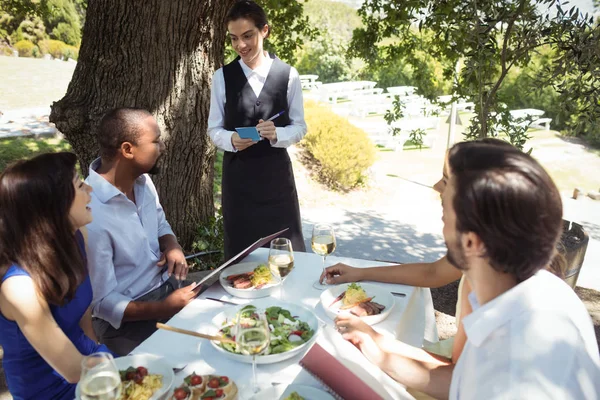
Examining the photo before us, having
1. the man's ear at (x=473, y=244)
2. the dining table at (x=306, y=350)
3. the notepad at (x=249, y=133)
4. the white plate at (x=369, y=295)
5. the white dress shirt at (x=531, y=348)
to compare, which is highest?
the man's ear at (x=473, y=244)

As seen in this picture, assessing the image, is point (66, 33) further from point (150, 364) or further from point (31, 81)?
point (150, 364)

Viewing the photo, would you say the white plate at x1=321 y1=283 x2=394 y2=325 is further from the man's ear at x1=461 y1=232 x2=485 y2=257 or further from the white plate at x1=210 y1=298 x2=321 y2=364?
the man's ear at x1=461 y1=232 x2=485 y2=257

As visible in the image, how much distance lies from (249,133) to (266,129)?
0.40ft

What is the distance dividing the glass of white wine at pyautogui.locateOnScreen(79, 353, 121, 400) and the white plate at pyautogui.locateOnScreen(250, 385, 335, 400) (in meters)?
0.37

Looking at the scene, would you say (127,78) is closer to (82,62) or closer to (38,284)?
(82,62)

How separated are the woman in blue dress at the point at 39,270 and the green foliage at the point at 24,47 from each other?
21.1m

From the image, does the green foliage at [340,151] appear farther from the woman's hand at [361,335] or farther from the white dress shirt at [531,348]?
the white dress shirt at [531,348]

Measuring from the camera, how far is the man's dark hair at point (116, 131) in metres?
2.38

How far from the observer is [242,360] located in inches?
66.0

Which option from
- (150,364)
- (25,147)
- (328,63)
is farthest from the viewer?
(328,63)

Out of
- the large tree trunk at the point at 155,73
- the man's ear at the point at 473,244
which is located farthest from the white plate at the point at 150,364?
the large tree trunk at the point at 155,73

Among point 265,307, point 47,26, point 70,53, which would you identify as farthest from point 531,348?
point 47,26

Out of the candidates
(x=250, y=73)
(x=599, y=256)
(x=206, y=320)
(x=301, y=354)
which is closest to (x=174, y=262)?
(x=206, y=320)

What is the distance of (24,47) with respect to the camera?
1966 centimetres
